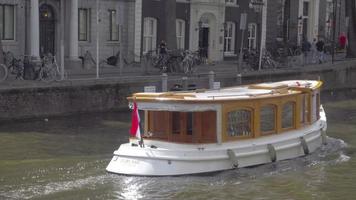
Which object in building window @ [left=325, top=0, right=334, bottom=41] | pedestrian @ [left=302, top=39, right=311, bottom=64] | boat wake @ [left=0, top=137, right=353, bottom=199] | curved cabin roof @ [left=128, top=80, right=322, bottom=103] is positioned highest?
building window @ [left=325, top=0, right=334, bottom=41]

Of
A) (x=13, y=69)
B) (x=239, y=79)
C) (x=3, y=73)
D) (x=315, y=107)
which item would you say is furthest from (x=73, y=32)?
(x=315, y=107)

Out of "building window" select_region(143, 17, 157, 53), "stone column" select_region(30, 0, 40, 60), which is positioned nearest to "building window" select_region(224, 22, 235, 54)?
"building window" select_region(143, 17, 157, 53)

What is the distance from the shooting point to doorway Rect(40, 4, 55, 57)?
103 feet

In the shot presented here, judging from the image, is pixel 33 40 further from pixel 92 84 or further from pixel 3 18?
pixel 92 84

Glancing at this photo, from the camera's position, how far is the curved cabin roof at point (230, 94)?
549 inches

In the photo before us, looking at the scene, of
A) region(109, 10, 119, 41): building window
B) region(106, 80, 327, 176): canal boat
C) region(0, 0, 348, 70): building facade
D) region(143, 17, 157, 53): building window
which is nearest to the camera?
region(106, 80, 327, 176): canal boat

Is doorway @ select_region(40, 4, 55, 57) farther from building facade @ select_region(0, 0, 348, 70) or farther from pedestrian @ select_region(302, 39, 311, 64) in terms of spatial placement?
pedestrian @ select_region(302, 39, 311, 64)

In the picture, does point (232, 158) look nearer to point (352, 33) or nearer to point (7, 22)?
point (7, 22)

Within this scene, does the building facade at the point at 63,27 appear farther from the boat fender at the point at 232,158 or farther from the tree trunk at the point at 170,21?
the boat fender at the point at 232,158

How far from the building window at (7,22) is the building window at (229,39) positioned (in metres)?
15.4

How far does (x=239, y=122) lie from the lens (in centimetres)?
1479

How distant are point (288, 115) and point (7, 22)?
674 inches

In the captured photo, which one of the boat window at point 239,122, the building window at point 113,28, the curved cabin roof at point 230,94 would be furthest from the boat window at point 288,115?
the building window at point 113,28

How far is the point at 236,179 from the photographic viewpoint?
13539 millimetres
